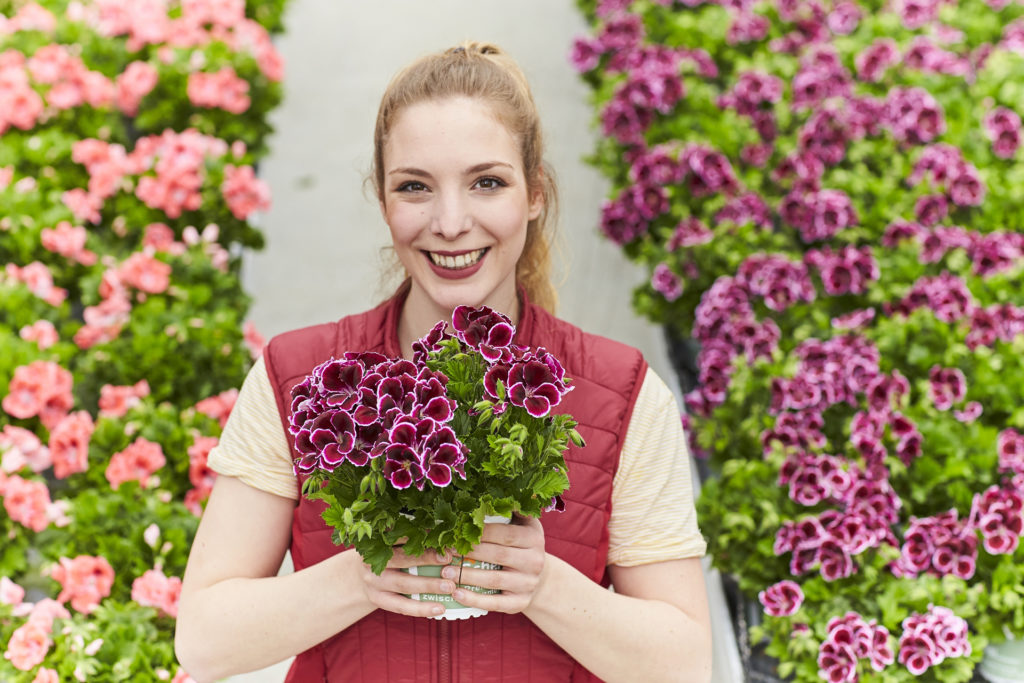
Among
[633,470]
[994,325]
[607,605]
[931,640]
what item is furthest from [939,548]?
[607,605]

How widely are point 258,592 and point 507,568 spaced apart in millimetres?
417

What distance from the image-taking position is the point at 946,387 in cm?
310

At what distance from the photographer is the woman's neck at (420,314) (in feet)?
5.82

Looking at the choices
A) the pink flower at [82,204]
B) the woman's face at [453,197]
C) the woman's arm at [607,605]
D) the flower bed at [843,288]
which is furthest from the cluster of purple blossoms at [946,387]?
the pink flower at [82,204]

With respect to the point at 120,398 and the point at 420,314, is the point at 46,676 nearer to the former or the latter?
the point at 120,398

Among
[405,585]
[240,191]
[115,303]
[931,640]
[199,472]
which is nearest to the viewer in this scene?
[405,585]

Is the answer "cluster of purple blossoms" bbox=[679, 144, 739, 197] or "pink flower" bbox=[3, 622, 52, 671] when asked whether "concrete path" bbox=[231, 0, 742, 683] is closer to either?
"cluster of purple blossoms" bbox=[679, 144, 739, 197]

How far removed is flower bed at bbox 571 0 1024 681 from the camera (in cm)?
266

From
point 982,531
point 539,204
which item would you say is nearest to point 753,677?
point 982,531

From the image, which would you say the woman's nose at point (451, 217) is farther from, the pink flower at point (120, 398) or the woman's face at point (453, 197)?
the pink flower at point (120, 398)

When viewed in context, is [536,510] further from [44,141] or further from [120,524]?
[44,141]

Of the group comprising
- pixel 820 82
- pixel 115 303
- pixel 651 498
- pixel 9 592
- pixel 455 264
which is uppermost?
pixel 820 82

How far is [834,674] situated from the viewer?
8.21ft

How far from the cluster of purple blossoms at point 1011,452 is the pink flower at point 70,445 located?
2.52 metres
